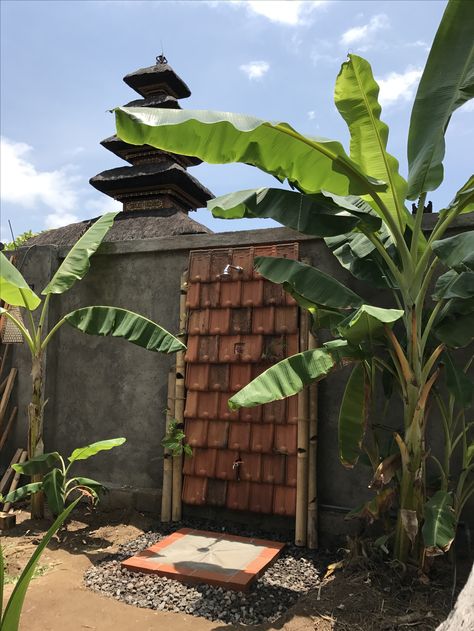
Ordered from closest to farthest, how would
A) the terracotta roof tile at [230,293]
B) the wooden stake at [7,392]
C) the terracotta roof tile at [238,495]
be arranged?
the terracotta roof tile at [238,495] → the terracotta roof tile at [230,293] → the wooden stake at [7,392]

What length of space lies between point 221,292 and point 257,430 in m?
1.35

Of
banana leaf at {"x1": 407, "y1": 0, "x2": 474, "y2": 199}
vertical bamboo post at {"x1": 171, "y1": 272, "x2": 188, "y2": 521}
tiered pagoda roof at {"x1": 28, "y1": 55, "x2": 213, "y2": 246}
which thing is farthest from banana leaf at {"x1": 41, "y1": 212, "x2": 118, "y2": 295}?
tiered pagoda roof at {"x1": 28, "y1": 55, "x2": 213, "y2": 246}

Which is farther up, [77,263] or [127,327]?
[77,263]

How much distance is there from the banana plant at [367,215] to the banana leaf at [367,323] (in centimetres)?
1

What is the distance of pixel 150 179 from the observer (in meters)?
13.5

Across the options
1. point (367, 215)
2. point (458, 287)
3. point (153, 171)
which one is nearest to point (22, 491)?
point (367, 215)

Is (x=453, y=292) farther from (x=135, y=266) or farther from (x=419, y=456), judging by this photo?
(x=135, y=266)

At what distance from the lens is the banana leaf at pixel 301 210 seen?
11.2ft

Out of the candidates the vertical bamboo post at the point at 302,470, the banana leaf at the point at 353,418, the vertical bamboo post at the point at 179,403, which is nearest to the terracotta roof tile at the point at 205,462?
the vertical bamboo post at the point at 179,403

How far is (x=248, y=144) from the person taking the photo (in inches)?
118

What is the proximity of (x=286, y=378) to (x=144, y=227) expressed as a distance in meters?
9.81

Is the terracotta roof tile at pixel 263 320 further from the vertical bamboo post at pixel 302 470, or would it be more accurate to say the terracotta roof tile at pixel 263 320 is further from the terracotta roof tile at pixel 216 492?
the terracotta roof tile at pixel 216 492

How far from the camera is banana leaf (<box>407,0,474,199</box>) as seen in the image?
9.91 ft

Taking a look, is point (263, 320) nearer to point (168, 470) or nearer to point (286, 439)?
point (286, 439)
